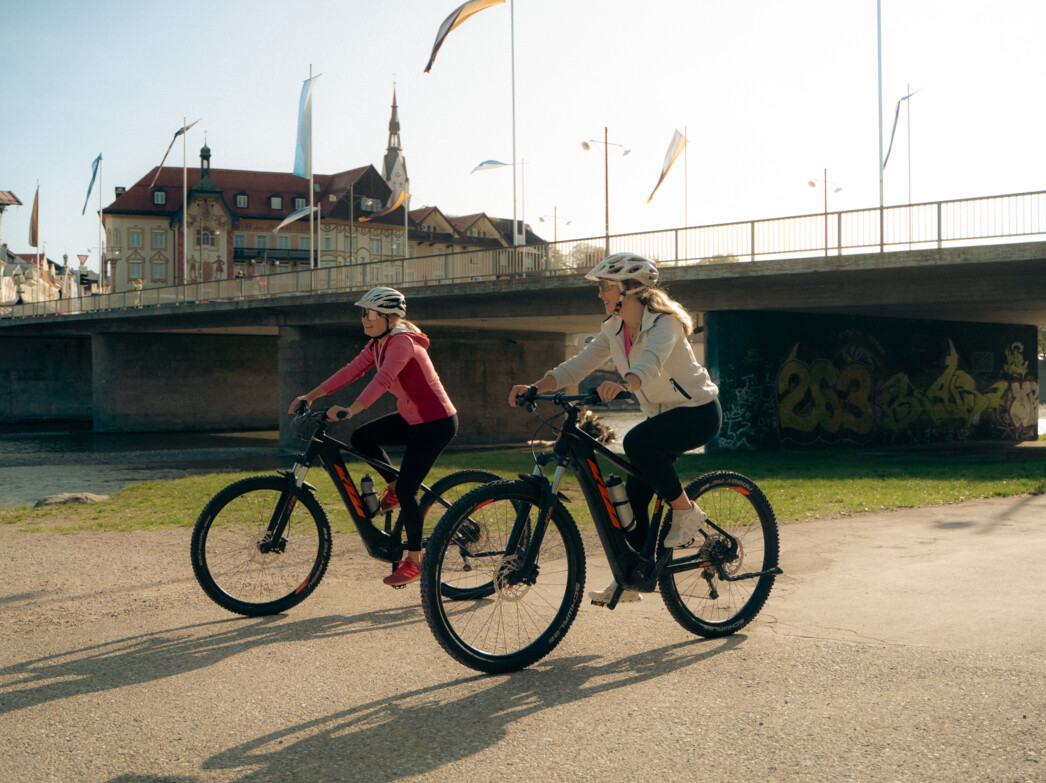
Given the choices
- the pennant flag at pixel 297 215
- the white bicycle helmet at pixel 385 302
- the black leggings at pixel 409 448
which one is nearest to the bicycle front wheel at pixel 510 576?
the black leggings at pixel 409 448

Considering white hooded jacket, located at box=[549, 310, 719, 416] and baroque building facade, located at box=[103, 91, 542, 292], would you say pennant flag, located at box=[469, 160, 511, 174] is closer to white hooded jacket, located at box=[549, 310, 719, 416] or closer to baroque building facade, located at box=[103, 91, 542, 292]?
white hooded jacket, located at box=[549, 310, 719, 416]

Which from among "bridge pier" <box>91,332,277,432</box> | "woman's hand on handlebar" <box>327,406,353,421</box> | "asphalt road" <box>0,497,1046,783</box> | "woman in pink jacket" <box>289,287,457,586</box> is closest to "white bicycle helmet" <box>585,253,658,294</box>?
"woman in pink jacket" <box>289,287,457,586</box>

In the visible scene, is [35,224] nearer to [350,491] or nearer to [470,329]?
[470,329]

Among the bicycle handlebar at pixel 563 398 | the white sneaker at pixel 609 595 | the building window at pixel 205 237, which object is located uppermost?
the building window at pixel 205 237

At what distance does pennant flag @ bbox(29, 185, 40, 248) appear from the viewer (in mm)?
67625

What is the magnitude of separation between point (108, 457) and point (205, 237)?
7480 centimetres

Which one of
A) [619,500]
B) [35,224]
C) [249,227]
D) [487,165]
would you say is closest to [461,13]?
[487,165]

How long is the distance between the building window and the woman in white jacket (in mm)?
99911

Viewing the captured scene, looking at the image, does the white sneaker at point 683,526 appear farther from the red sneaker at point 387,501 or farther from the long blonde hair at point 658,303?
the red sneaker at point 387,501

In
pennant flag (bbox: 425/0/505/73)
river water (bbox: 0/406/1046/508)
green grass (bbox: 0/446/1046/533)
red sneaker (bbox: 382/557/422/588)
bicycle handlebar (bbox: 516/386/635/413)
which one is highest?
pennant flag (bbox: 425/0/505/73)

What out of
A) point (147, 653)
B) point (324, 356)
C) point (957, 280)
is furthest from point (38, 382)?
point (147, 653)

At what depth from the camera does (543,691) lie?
159 inches

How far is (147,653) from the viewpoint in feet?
15.4

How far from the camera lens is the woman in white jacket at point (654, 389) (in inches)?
181
